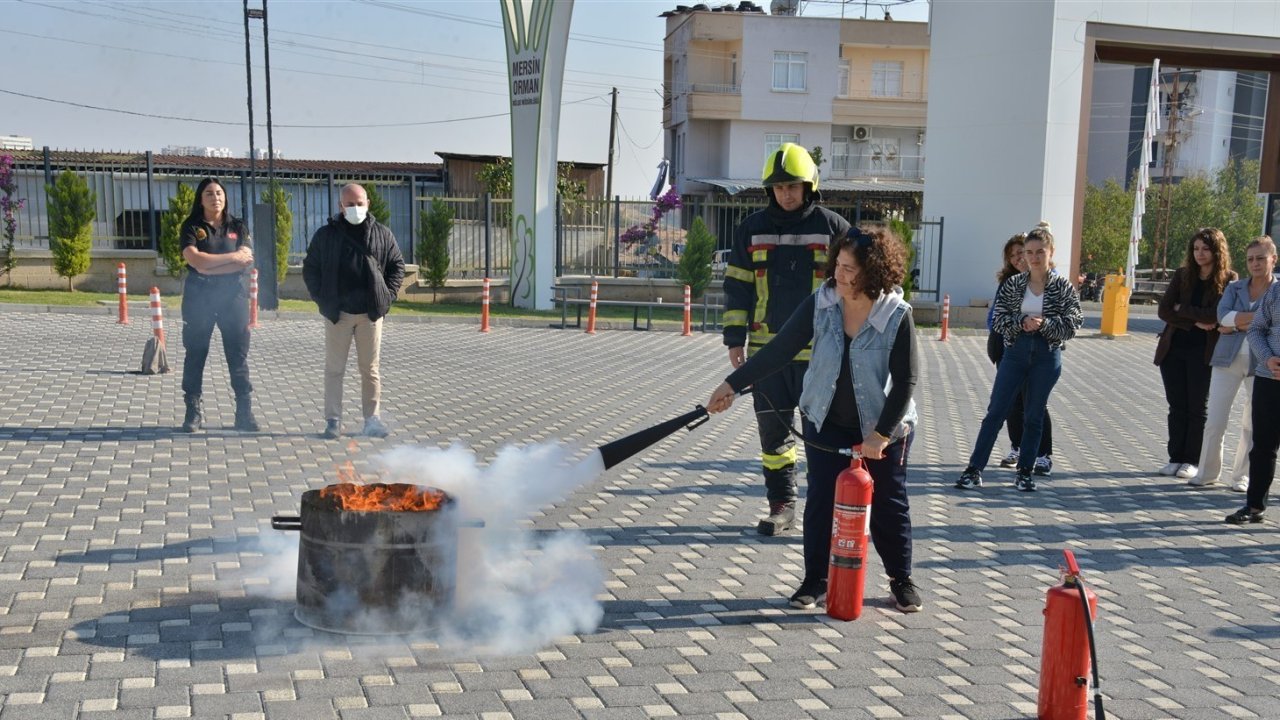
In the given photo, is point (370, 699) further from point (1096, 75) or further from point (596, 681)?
point (1096, 75)

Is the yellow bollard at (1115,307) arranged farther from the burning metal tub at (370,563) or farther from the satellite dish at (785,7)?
the satellite dish at (785,7)

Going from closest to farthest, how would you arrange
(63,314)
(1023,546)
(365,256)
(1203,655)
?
1. (1203,655)
2. (1023,546)
3. (365,256)
4. (63,314)

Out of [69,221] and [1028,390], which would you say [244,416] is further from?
[69,221]

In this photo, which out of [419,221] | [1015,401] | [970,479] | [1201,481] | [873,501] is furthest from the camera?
[419,221]

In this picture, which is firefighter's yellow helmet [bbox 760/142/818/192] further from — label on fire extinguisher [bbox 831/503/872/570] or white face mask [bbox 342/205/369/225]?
white face mask [bbox 342/205/369/225]

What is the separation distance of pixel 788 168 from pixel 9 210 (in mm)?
24213

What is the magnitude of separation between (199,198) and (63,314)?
13.4 m

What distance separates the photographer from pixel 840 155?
2483 inches

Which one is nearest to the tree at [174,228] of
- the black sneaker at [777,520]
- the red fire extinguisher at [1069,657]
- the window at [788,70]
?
the black sneaker at [777,520]

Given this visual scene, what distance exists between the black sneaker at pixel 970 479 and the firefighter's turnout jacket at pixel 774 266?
2.74 metres

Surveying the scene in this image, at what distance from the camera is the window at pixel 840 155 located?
62.9 metres

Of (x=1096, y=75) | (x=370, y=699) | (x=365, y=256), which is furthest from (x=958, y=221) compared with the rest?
(x=1096, y=75)

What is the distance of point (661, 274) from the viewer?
32562mm

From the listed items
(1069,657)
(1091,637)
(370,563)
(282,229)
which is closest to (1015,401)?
(1069,657)
